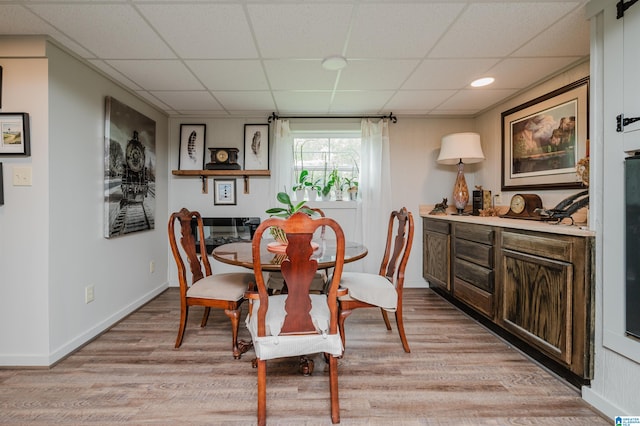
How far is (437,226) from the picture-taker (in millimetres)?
3301

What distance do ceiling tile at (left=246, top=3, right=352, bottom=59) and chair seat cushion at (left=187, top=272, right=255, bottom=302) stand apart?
5.42ft

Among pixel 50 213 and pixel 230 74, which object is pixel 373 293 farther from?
pixel 50 213

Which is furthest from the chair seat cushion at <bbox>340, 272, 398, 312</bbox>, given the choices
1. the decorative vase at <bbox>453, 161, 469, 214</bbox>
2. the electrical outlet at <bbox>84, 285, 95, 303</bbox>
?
the electrical outlet at <bbox>84, 285, 95, 303</bbox>

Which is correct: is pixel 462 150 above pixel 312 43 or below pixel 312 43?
below

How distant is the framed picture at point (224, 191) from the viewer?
3.70 meters

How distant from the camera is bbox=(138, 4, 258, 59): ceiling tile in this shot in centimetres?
163

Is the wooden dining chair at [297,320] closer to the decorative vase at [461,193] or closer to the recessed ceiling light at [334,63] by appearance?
the recessed ceiling light at [334,63]

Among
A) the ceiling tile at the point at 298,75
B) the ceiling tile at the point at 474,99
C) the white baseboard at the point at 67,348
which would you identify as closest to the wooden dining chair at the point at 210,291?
the white baseboard at the point at 67,348

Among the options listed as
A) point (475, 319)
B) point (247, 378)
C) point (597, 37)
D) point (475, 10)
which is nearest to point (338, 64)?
point (475, 10)

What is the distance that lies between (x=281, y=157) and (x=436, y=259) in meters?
2.12

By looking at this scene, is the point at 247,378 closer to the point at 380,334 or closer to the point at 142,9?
the point at 380,334

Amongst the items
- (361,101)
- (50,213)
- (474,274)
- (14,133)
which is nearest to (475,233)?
(474,274)

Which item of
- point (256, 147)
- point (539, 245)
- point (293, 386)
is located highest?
point (256, 147)

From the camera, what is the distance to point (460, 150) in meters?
3.12
